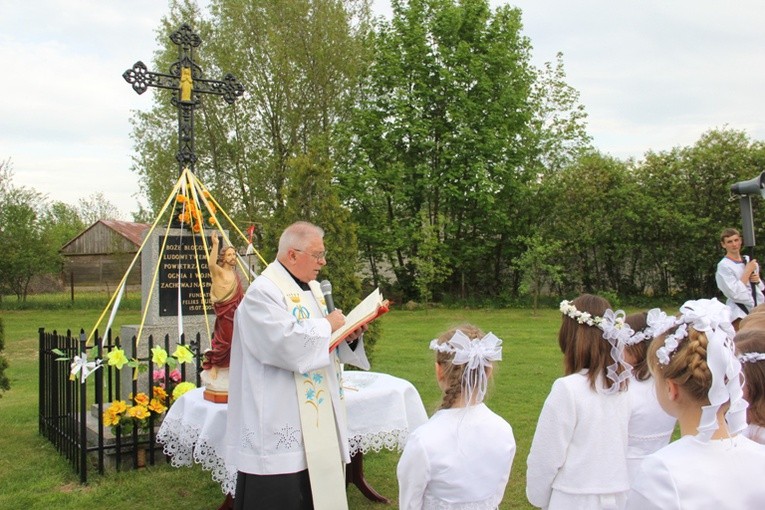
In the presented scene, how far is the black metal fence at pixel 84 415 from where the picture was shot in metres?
6.11

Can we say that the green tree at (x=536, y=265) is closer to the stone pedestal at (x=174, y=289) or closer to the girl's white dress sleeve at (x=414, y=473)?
the stone pedestal at (x=174, y=289)

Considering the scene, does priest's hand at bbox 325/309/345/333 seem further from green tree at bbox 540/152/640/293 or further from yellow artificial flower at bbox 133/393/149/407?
green tree at bbox 540/152/640/293

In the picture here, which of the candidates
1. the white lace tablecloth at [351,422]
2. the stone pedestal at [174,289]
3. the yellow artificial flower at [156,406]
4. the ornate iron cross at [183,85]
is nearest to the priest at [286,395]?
the white lace tablecloth at [351,422]

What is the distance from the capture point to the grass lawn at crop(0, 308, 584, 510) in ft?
18.9

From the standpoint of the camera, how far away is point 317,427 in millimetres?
4133

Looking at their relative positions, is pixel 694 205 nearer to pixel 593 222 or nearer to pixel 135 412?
pixel 593 222

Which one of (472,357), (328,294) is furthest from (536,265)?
(472,357)

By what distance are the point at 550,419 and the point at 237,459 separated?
6.21 feet

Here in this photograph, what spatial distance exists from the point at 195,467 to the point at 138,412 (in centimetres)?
86

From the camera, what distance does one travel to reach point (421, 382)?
10.5 metres

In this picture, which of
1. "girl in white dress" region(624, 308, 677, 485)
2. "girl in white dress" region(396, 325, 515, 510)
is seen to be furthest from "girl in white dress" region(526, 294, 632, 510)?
"girl in white dress" region(624, 308, 677, 485)

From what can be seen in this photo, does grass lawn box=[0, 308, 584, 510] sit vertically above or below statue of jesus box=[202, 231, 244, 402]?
below

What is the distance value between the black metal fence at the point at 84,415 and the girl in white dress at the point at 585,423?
403cm

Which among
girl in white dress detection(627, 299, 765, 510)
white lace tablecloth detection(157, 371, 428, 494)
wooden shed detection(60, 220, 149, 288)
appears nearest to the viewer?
girl in white dress detection(627, 299, 765, 510)
